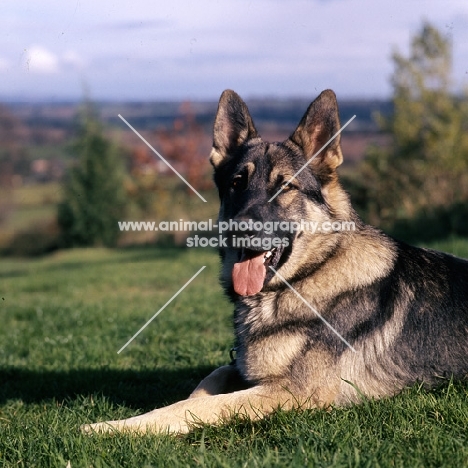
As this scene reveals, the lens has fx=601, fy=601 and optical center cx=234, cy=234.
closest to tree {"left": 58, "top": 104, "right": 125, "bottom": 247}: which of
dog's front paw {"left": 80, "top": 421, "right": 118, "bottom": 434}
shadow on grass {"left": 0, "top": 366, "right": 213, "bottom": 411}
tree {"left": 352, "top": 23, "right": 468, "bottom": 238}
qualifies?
tree {"left": 352, "top": 23, "right": 468, "bottom": 238}

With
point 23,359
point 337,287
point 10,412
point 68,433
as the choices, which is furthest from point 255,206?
point 23,359

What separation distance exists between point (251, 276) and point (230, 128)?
1.52 meters

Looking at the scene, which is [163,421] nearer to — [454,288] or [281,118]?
[454,288]

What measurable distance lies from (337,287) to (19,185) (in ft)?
135

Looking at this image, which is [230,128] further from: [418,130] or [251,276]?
[418,130]

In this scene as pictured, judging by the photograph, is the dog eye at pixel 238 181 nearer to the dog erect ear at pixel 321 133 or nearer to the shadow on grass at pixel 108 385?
the dog erect ear at pixel 321 133

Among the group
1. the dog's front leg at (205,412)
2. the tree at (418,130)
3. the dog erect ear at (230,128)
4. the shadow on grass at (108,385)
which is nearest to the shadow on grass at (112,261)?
the tree at (418,130)

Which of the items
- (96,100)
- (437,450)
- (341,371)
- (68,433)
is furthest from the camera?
(96,100)

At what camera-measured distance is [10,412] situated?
16.9ft

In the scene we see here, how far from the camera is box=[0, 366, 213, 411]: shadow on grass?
17.7 ft

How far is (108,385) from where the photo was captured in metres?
5.72

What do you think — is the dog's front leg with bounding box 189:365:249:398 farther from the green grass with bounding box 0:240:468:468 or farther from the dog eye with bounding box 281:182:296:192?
the dog eye with bounding box 281:182:296:192

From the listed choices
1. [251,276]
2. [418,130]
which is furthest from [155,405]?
[418,130]

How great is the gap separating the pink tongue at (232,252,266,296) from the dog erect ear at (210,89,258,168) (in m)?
1.18
